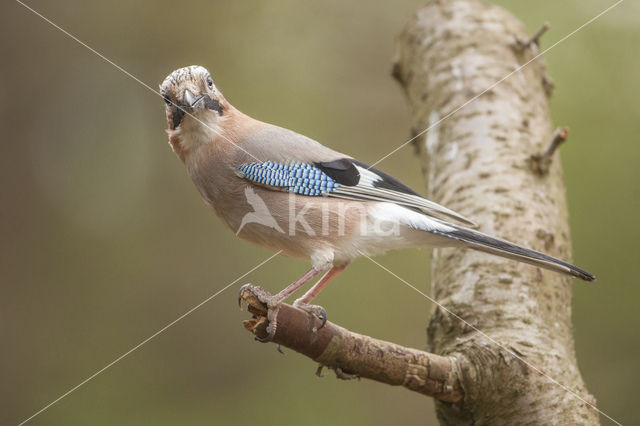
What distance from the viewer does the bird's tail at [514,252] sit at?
10.8 ft

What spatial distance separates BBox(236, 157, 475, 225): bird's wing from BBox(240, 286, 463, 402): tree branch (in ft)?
2.83

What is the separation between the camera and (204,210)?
7.27 meters

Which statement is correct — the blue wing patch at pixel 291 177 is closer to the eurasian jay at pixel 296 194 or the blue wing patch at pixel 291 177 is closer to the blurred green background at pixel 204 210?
the eurasian jay at pixel 296 194

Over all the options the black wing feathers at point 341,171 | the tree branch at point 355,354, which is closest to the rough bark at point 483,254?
the tree branch at point 355,354

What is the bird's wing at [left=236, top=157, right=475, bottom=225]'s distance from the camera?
12.2 ft

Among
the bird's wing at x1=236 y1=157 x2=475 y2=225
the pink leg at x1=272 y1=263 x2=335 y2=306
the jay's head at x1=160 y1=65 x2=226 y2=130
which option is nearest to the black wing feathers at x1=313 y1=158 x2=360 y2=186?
the bird's wing at x1=236 y1=157 x2=475 y2=225

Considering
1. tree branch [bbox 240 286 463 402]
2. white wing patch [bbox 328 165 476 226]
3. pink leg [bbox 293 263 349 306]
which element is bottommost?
tree branch [bbox 240 286 463 402]

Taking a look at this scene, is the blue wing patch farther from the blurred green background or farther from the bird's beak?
the blurred green background

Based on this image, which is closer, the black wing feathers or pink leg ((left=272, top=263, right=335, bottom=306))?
pink leg ((left=272, top=263, right=335, bottom=306))

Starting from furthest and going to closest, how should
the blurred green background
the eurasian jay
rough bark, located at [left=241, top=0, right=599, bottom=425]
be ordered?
A: the blurred green background < the eurasian jay < rough bark, located at [left=241, top=0, right=599, bottom=425]

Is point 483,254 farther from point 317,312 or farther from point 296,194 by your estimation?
point 317,312

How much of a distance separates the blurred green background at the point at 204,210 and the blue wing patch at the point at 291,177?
8.41ft

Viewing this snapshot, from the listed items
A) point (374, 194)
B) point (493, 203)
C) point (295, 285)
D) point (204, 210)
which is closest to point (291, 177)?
point (374, 194)

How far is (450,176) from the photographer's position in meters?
4.91
